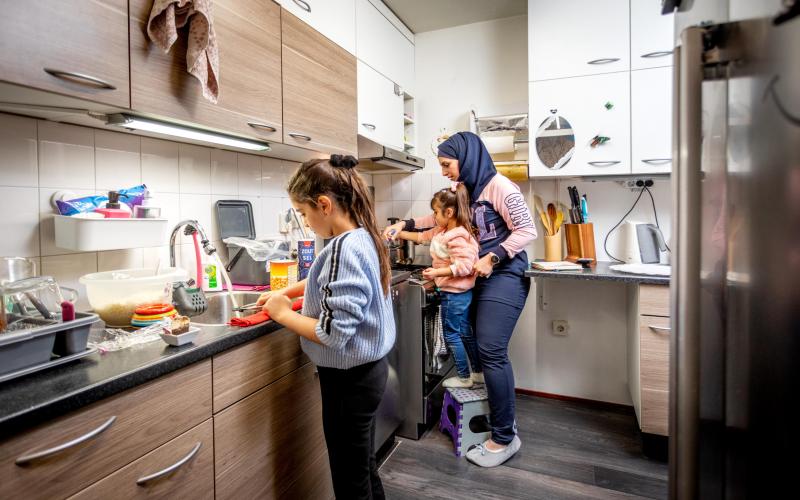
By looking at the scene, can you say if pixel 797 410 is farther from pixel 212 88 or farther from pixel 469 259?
pixel 469 259

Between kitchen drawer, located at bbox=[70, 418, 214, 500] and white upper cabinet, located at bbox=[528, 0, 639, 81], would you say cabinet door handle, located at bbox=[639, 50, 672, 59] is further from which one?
kitchen drawer, located at bbox=[70, 418, 214, 500]

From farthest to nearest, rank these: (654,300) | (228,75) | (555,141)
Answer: (555,141)
(654,300)
(228,75)

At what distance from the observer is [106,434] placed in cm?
82

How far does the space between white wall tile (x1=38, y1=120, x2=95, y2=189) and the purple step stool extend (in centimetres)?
170

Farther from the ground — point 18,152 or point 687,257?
point 18,152

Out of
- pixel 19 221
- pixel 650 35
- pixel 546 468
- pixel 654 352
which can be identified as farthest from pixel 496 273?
pixel 19 221

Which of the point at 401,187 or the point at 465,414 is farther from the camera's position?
the point at 401,187

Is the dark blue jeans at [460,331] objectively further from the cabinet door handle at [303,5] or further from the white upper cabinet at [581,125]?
the cabinet door handle at [303,5]

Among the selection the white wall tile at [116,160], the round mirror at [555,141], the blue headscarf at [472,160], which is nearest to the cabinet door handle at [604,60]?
the round mirror at [555,141]

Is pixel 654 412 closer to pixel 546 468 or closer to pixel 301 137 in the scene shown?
pixel 546 468

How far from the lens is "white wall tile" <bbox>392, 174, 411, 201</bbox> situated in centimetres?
304

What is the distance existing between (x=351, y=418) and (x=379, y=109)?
175 cm

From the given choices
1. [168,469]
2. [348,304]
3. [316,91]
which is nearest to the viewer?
[168,469]

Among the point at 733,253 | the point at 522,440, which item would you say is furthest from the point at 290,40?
the point at 522,440
